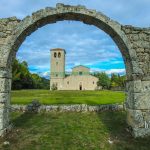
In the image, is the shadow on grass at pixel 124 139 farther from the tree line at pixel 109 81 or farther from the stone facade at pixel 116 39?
the tree line at pixel 109 81

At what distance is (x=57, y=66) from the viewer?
8656cm

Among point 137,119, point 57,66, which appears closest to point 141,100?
point 137,119

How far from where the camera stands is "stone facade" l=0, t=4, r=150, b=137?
9.41 meters

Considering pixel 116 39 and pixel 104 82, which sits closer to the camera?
pixel 116 39

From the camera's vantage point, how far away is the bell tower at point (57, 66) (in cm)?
8619

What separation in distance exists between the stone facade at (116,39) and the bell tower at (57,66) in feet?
250

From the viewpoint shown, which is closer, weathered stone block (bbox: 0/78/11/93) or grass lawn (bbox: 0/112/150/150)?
grass lawn (bbox: 0/112/150/150)

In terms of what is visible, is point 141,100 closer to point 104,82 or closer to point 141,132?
point 141,132

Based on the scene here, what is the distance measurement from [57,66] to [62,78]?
181 inches

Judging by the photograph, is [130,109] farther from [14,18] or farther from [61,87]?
[61,87]

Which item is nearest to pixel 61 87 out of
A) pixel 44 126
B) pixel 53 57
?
pixel 53 57

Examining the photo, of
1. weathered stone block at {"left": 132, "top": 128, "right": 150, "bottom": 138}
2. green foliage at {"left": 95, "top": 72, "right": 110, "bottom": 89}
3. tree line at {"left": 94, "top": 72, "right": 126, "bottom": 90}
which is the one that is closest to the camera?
weathered stone block at {"left": 132, "top": 128, "right": 150, "bottom": 138}

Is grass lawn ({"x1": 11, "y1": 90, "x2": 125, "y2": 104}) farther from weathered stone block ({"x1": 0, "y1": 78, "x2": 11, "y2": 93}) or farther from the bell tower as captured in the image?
the bell tower

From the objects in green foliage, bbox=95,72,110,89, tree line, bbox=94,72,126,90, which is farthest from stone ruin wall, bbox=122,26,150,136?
green foliage, bbox=95,72,110,89
